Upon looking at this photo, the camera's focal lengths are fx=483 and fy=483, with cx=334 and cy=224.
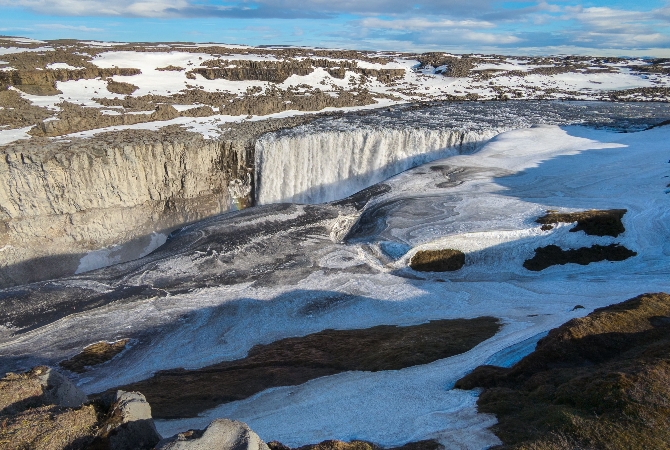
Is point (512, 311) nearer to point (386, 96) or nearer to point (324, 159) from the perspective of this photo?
point (324, 159)

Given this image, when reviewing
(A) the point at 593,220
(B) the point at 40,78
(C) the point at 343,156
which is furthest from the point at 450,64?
(A) the point at 593,220

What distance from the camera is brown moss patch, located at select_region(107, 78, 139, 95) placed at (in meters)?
57.7

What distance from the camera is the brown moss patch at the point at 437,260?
89.8 feet

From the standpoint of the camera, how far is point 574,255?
88.2 ft

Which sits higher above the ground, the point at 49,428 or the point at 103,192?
the point at 49,428

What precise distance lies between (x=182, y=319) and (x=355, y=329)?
8211 mm

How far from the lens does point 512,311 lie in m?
21.4

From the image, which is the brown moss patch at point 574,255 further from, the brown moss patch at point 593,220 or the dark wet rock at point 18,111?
the dark wet rock at point 18,111

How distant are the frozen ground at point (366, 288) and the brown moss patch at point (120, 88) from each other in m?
33.4

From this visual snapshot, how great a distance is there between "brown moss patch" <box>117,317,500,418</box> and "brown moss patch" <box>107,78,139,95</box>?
4834 cm

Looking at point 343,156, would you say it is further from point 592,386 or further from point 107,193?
point 592,386

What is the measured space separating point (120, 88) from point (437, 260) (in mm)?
47665

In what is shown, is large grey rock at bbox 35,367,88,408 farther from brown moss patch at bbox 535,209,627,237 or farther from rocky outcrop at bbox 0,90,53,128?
rocky outcrop at bbox 0,90,53,128

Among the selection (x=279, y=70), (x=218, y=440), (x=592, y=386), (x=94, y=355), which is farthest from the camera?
(x=279, y=70)
